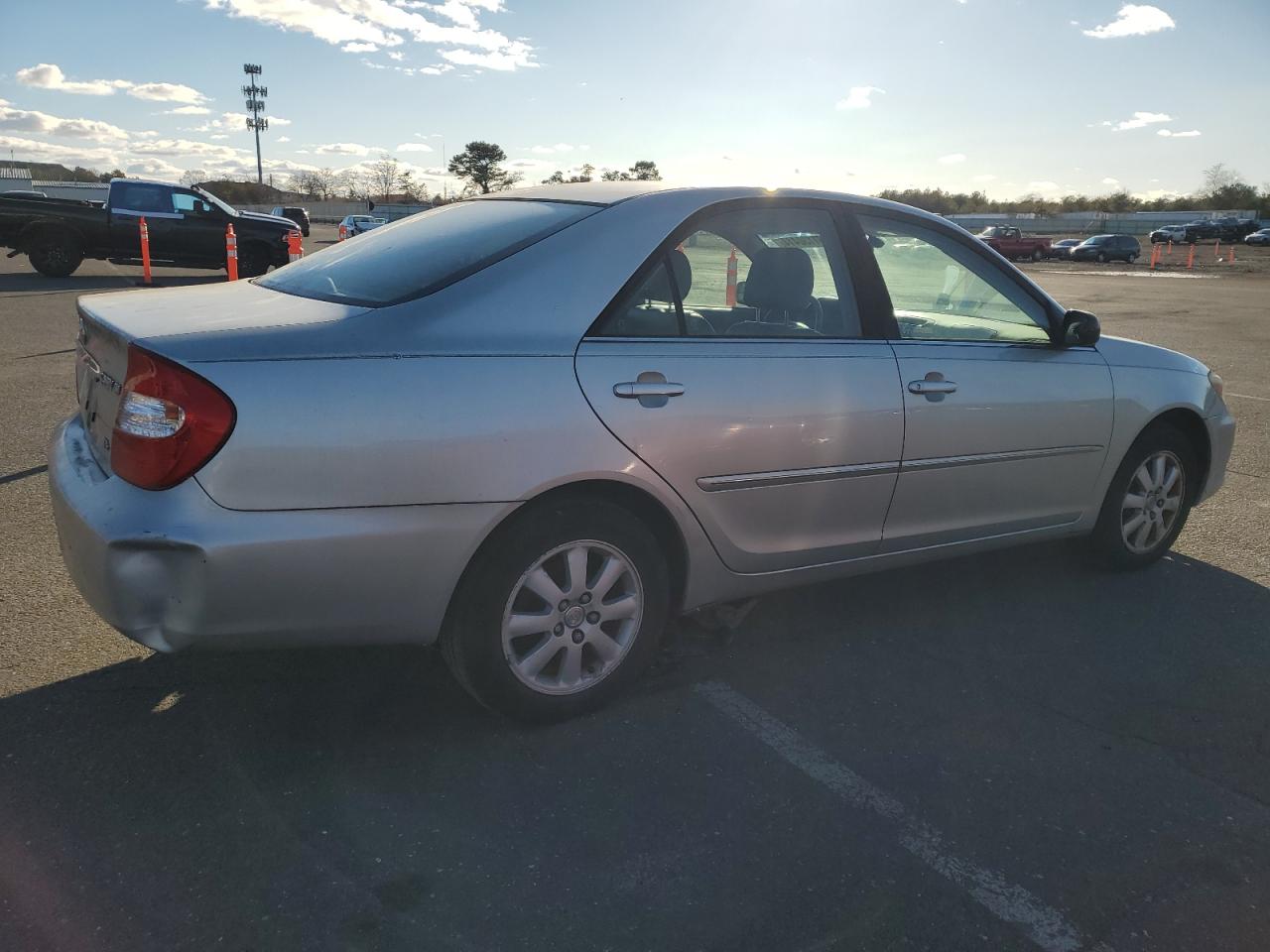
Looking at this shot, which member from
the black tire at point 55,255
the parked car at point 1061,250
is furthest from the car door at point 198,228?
the parked car at point 1061,250

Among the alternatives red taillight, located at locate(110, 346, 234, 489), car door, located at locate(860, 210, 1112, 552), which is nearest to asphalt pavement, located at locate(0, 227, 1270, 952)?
car door, located at locate(860, 210, 1112, 552)

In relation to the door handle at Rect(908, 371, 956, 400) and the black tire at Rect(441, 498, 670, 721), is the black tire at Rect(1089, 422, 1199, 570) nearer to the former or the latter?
the door handle at Rect(908, 371, 956, 400)

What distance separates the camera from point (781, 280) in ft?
12.3

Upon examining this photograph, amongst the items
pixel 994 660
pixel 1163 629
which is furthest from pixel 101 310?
pixel 1163 629

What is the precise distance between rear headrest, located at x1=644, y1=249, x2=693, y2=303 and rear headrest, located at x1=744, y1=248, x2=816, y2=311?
1.55 ft

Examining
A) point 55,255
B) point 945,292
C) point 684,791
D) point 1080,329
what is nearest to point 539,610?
point 684,791

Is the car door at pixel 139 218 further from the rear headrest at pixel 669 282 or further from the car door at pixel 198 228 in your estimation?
the rear headrest at pixel 669 282

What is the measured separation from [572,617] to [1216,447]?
3.38 metres

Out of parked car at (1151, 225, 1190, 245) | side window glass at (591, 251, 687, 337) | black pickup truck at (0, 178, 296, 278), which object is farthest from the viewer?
parked car at (1151, 225, 1190, 245)

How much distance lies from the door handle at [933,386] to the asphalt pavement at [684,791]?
36.9 inches

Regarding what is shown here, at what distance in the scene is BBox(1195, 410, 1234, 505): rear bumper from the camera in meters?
4.69

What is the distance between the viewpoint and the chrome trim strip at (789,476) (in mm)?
3182

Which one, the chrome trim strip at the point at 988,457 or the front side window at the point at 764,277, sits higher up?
the front side window at the point at 764,277

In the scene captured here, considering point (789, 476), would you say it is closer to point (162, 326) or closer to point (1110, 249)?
point (162, 326)
